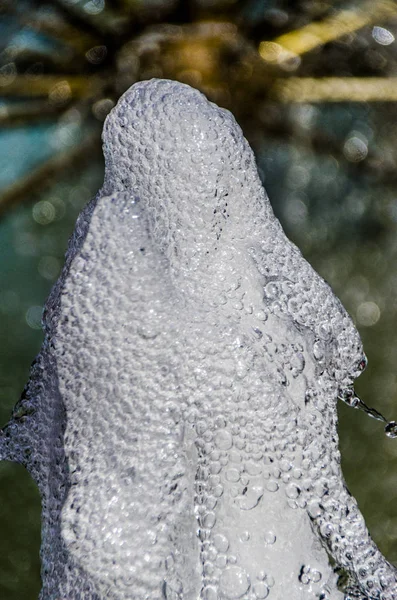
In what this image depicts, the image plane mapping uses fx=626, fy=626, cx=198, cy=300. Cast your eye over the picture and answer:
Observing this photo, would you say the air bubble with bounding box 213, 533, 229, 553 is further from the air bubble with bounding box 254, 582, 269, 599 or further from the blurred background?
the blurred background

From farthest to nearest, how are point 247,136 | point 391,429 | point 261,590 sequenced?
point 247,136
point 391,429
point 261,590

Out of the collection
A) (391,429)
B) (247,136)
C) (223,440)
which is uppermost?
(223,440)

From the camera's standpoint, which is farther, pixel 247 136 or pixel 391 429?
pixel 247 136

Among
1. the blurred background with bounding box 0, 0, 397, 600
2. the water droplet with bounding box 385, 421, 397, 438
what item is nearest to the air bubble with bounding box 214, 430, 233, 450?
the water droplet with bounding box 385, 421, 397, 438

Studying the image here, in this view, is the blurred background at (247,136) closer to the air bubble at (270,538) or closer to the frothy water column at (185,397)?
the frothy water column at (185,397)

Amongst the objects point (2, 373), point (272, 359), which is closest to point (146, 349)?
point (272, 359)

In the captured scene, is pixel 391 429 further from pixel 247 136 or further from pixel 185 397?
pixel 247 136

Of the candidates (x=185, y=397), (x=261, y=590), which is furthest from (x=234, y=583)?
(x=185, y=397)
